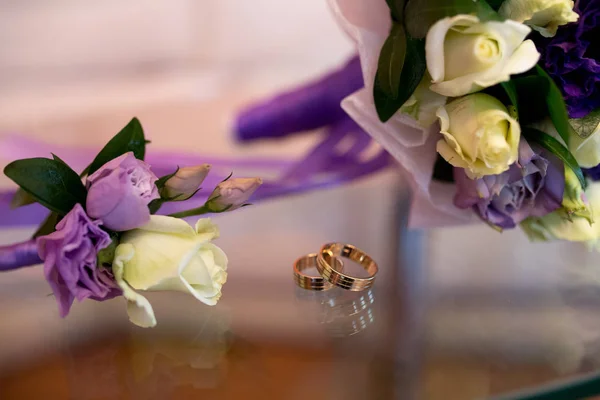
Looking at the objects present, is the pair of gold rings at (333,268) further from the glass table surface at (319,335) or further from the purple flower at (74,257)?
the purple flower at (74,257)

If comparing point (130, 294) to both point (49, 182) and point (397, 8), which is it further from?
point (397, 8)

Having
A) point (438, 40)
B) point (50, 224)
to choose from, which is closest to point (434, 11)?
point (438, 40)

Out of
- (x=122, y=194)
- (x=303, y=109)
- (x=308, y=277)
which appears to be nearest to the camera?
(x=122, y=194)

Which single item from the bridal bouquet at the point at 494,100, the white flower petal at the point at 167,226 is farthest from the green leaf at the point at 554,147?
the white flower petal at the point at 167,226

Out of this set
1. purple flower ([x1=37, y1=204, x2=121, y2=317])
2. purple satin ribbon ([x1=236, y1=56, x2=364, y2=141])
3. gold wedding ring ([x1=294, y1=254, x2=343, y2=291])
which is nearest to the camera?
purple flower ([x1=37, y1=204, x2=121, y2=317])

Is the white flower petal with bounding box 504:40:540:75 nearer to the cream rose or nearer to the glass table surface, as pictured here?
the cream rose

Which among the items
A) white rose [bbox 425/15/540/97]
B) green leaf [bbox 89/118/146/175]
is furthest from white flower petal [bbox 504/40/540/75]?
green leaf [bbox 89/118/146/175]
